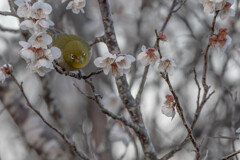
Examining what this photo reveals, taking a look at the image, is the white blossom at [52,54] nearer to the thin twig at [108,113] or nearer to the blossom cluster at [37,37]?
the blossom cluster at [37,37]

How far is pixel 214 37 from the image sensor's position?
90.4 inches

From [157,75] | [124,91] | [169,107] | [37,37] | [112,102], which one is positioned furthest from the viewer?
[157,75]

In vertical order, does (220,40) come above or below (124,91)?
above

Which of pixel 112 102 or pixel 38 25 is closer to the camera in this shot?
pixel 38 25

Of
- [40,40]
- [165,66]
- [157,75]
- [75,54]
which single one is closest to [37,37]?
[40,40]

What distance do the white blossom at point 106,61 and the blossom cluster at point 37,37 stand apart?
0.25 meters

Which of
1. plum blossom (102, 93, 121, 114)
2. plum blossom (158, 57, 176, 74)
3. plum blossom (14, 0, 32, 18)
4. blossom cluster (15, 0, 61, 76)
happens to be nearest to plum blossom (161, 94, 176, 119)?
plum blossom (158, 57, 176, 74)

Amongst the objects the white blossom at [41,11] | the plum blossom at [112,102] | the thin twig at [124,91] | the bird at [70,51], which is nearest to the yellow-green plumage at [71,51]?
the bird at [70,51]

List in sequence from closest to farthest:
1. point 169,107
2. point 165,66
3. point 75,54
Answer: point 165,66 → point 169,107 → point 75,54

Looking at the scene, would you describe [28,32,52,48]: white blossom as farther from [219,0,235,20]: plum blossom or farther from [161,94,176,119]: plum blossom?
[219,0,235,20]: plum blossom

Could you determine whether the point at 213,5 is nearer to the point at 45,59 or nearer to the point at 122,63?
the point at 122,63

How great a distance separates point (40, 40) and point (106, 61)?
42 cm

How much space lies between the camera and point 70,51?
3824 mm

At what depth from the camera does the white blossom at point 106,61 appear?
230 cm
